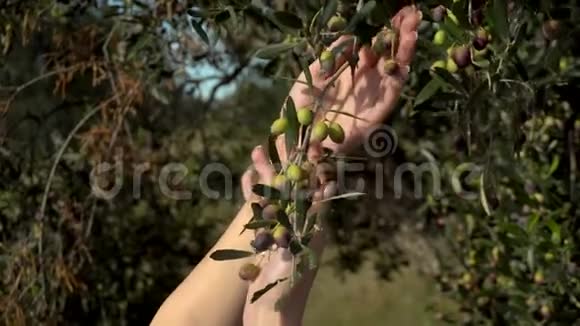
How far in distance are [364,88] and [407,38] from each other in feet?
0.26

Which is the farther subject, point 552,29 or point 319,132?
point 552,29

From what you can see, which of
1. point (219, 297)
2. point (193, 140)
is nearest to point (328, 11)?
point (219, 297)

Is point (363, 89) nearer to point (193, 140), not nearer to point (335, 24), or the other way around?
point (335, 24)

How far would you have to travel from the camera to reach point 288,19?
1084mm

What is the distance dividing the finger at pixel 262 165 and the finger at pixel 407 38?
0.17m

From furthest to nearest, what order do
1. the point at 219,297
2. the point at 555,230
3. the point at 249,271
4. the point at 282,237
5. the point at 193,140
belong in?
the point at 193,140, the point at 555,230, the point at 219,297, the point at 249,271, the point at 282,237

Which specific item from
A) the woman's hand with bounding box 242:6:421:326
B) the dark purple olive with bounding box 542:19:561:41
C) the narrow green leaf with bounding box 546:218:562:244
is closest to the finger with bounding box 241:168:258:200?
the woman's hand with bounding box 242:6:421:326

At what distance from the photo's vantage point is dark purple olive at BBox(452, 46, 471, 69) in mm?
1120

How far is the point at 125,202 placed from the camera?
9.48 feet

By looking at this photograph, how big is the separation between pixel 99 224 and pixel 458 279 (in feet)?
2.93

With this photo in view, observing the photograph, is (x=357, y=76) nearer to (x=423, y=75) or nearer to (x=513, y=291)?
(x=423, y=75)

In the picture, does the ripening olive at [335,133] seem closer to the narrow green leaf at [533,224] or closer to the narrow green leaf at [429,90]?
the narrow green leaf at [429,90]

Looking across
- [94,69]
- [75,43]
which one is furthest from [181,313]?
[75,43]

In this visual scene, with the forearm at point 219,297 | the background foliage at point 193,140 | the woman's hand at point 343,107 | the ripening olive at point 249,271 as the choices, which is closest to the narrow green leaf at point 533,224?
the background foliage at point 193,140
